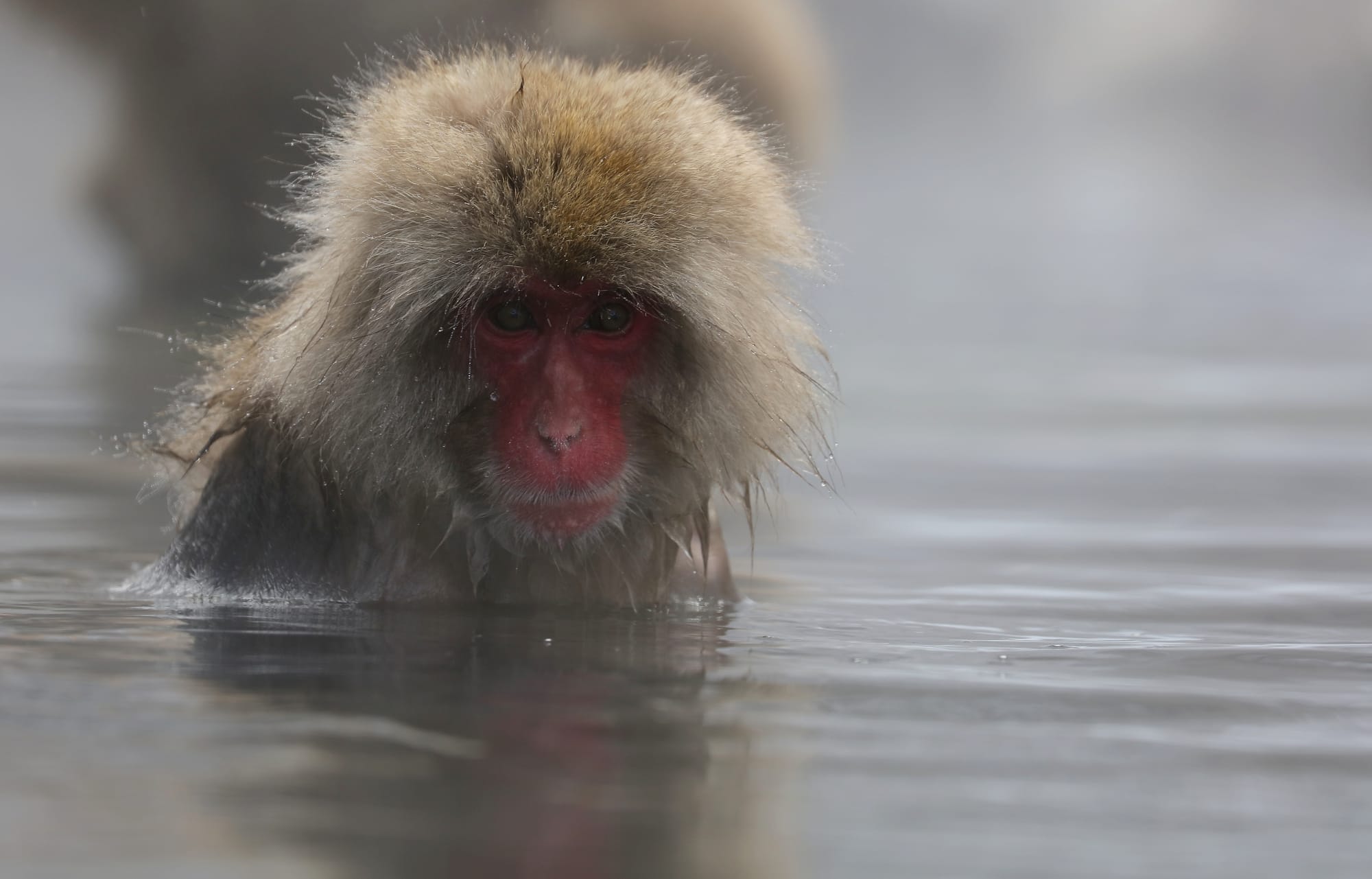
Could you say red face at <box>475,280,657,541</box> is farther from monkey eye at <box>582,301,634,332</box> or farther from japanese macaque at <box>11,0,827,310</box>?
japanese macaque at <box>11,0,827,310</box>

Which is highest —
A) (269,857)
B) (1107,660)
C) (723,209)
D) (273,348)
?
(723,209)

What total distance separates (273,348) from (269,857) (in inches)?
69.8

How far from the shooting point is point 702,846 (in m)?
1.72

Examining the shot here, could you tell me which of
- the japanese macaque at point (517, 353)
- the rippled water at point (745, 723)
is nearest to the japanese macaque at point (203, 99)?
the rippled water at point (745, 723)

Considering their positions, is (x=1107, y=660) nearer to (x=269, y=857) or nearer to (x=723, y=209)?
(x=723, y=209)

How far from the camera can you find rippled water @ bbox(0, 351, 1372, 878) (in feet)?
5.68

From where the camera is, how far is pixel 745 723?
2262 mm

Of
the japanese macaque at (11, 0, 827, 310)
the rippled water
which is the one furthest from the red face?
the japanese macaque at (11, 0, 827, 310)

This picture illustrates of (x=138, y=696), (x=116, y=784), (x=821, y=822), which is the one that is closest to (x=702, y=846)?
(x=821, y=822)

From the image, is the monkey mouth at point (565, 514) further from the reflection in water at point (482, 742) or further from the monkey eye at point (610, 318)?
the monkey eye at point (610, 318)

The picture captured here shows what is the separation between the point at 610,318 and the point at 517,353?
159 mm

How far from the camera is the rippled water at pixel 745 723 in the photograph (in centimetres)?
173

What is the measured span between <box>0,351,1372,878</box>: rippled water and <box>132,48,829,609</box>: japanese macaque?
0.22 meters

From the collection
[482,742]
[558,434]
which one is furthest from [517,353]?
[482,742]
